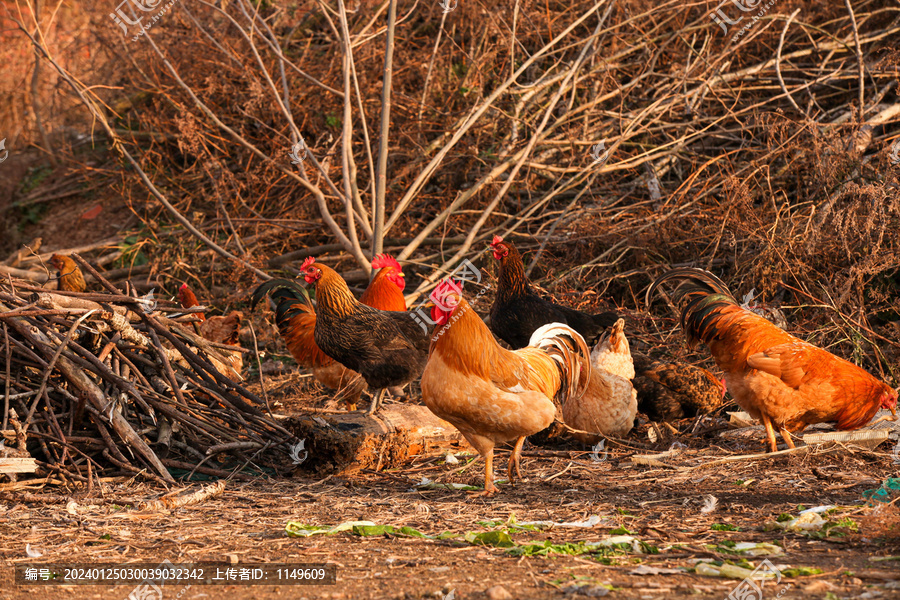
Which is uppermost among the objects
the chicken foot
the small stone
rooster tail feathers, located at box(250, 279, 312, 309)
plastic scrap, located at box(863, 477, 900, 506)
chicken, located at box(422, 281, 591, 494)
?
rooster tail feathers, located at box(250, 279, 312, 309)

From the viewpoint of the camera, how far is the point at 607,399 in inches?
224

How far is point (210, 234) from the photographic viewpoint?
9820 millimetres

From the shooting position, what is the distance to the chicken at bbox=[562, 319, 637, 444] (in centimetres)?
570

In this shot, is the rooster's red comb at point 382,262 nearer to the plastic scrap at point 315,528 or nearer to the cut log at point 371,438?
the cut log at point 371,438

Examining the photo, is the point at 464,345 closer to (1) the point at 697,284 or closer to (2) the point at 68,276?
(1) the point at 697,284

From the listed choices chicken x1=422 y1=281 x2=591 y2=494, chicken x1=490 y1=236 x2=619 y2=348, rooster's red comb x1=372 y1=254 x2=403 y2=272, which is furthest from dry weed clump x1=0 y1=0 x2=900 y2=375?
chicken x1=422 y1=281 x2=591 y2=494

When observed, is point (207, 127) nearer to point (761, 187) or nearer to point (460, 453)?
point (460, 453)

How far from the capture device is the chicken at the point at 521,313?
20.7 ft

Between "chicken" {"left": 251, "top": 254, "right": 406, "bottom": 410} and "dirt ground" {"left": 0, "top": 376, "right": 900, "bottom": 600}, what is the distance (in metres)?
1.53

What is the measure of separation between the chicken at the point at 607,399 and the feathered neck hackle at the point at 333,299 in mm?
1916

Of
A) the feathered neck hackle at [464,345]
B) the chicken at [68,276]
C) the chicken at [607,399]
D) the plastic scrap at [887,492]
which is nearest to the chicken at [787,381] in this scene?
the chicken at [607,399]

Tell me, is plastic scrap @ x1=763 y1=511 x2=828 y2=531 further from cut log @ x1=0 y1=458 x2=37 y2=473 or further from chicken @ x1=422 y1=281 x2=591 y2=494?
cut log @ x1=0 y1=458 x2=37 y2=473

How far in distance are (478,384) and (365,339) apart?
1.63 m

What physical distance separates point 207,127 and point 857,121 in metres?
7.88
